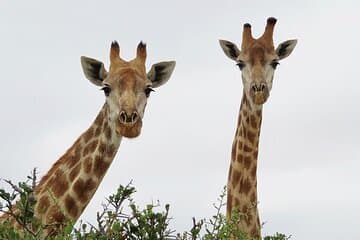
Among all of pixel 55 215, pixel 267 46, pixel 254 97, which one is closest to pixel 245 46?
pixel 267 46

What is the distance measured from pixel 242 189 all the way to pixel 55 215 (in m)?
4.34

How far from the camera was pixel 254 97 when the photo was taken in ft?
42.9

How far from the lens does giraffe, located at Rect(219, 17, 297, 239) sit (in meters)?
12.8

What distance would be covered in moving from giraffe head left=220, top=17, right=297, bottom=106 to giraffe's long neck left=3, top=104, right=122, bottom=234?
361cm

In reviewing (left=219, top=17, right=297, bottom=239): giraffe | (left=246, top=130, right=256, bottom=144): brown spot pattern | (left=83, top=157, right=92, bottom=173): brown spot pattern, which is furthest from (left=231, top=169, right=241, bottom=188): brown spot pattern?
(left=83, top=157, right=92, bottom=173): brown spot pattern

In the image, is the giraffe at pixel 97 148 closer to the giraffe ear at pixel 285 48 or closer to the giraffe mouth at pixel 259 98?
the giraffe mouth at pixel 259 98

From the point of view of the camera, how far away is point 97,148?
32.5 feet

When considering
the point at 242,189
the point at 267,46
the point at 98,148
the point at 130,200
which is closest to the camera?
the point at 130,200

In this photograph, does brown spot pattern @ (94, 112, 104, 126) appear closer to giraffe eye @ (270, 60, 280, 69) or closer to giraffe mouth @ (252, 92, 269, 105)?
giraffe mouth @ (252, 92, 269, 105)

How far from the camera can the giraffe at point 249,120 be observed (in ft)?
41.9

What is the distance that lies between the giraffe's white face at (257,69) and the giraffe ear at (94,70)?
10.1 ft

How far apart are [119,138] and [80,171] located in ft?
2.05

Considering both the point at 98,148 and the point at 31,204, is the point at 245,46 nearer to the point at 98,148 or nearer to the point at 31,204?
the point at 98,148

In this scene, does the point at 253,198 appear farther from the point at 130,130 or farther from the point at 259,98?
the point at 130,130
